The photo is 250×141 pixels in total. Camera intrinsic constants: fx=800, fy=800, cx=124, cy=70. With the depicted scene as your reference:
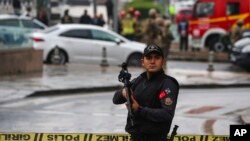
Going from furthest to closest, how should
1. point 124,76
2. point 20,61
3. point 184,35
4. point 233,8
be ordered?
point 184,35 → point 233,8 → point 20,61 → point 124,76

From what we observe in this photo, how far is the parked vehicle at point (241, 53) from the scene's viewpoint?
2584 cm

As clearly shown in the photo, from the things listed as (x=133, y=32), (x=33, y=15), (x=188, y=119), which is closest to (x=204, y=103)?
(x=188, y=119)

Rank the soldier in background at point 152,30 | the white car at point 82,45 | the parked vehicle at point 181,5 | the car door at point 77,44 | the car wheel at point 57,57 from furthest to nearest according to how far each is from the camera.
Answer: the parked vehicle at point 181,5
the car door at point 77,44
the white car at point 82,45
the car wheel at point 57,57
the soldier in background at point 152,30

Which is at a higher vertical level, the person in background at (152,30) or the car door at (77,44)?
the person in background at (152,30)

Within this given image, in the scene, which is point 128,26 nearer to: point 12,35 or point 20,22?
point 20,22

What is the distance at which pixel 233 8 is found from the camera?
34438 mm

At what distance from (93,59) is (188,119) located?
39.3ft

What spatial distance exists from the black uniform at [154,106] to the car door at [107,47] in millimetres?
19768

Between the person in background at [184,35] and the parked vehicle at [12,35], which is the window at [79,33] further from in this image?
the person in background at [184,35]

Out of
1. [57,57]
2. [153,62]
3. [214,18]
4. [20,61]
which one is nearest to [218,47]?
[214,18]

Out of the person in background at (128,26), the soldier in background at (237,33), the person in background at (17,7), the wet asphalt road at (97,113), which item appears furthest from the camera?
the person in background at (17,7)

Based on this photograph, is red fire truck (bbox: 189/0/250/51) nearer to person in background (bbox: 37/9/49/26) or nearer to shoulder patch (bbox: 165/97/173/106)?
person in background (bbox: 37/9/49/26)

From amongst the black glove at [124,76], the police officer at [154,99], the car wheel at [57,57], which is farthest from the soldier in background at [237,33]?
the black glove at [124,76]

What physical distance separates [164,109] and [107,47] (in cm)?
2001
